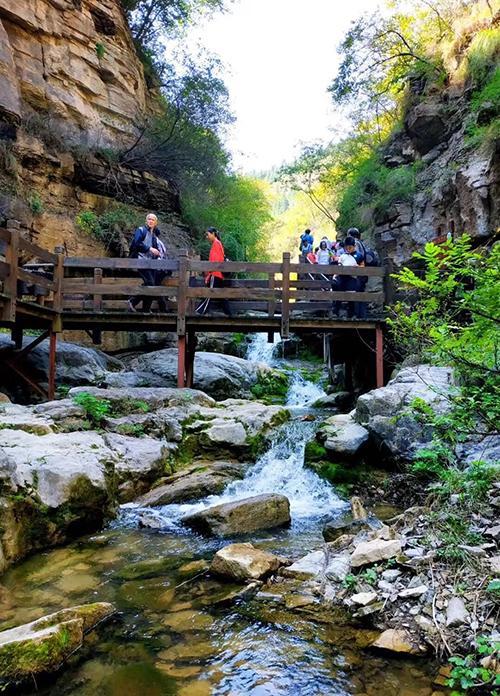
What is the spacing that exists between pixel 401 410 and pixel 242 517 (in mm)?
3165

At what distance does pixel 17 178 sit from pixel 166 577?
14.5 metres

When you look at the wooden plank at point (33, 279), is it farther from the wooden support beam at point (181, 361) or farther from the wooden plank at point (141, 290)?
the wooden support beam at point (181, 361)

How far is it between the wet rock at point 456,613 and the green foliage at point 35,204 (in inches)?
625

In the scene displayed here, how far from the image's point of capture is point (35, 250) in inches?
374

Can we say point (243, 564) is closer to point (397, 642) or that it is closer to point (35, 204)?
point (397, 642)

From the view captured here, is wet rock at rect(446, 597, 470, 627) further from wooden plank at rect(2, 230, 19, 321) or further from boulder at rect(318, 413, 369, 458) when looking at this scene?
wooden plank at rect(2, 230, 19, 321)

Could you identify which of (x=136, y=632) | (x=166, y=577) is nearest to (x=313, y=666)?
(x=136, y=632)

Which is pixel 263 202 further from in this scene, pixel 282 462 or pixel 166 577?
pixel 166 577

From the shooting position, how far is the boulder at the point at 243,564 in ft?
14.2

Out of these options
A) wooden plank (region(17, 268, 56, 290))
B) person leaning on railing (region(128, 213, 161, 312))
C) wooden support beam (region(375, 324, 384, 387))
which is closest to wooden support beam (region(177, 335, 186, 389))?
person leaning on railing (region(128, 213, 161, 312))

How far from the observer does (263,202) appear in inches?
1275

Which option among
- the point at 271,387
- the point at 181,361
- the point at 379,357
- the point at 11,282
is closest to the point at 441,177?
the point at 379,357

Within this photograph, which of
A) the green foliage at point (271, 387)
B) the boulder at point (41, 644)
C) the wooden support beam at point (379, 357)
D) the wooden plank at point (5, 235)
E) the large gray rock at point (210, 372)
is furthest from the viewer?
the green foliage at point (271, 387)

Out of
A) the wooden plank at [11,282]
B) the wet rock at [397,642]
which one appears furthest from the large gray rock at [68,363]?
the wet rock at [397,642]
